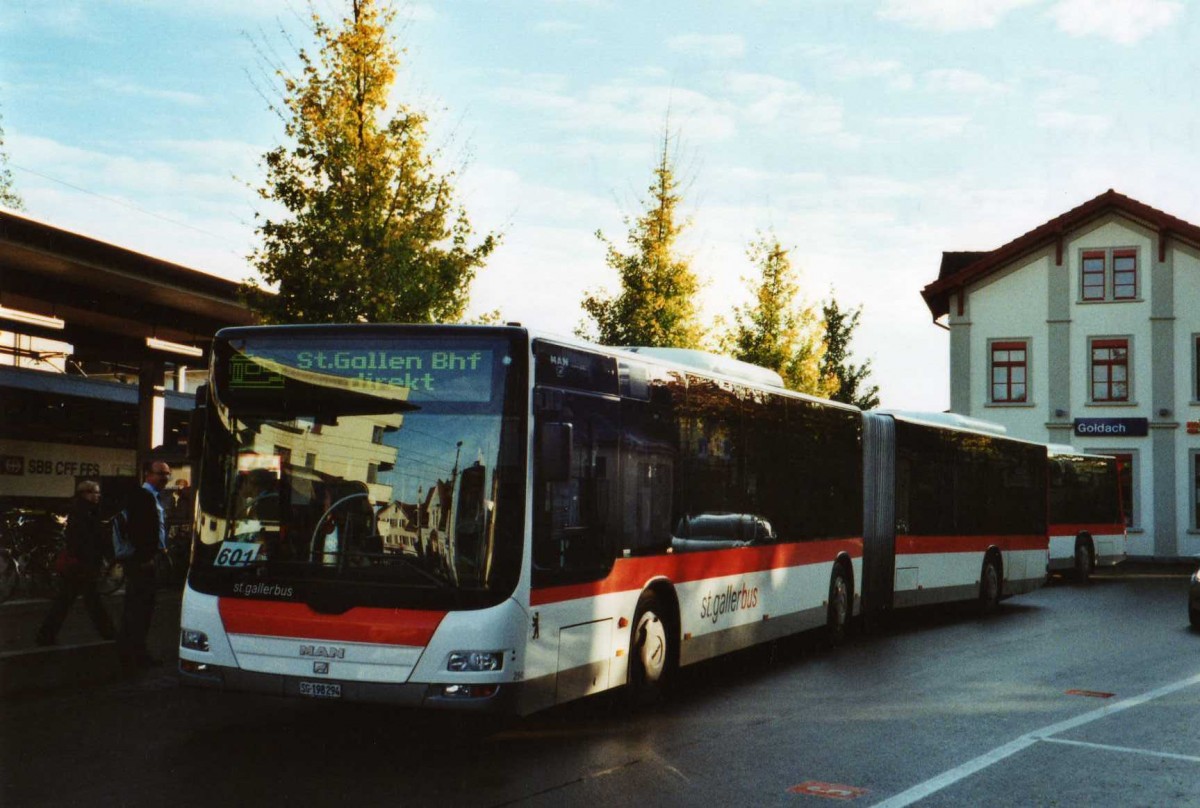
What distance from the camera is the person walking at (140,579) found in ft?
37.9

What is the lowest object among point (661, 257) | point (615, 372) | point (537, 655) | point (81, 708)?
point (81, 708)

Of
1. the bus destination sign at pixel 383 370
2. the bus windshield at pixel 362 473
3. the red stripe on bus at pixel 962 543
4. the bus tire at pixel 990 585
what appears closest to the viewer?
the bus windshield at pixel 362 473

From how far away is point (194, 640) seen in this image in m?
8.53

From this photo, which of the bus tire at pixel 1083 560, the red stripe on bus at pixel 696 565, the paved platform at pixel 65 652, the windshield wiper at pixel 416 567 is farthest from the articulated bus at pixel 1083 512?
the windshield wiper at pixel 416 567

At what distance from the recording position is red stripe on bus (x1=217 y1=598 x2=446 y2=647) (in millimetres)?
7965

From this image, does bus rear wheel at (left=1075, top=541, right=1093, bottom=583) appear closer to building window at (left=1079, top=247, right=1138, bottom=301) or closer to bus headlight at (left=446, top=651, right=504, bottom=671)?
building window at (left=1079, top=247, right=1138, bottom=301)

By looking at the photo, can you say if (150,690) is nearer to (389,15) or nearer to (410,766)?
(410,766)

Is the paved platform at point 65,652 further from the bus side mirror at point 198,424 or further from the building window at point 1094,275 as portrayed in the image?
the building window at point 1094,275

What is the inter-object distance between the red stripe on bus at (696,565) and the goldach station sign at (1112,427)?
29.6 m

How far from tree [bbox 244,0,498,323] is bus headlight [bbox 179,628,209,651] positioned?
400 inches

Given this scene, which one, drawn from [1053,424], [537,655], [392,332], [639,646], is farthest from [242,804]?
[1053,424]

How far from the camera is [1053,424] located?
141 feet

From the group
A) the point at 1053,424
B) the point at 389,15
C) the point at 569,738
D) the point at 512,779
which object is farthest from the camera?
the point at 1053,424

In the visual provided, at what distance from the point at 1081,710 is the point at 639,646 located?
353 cm
